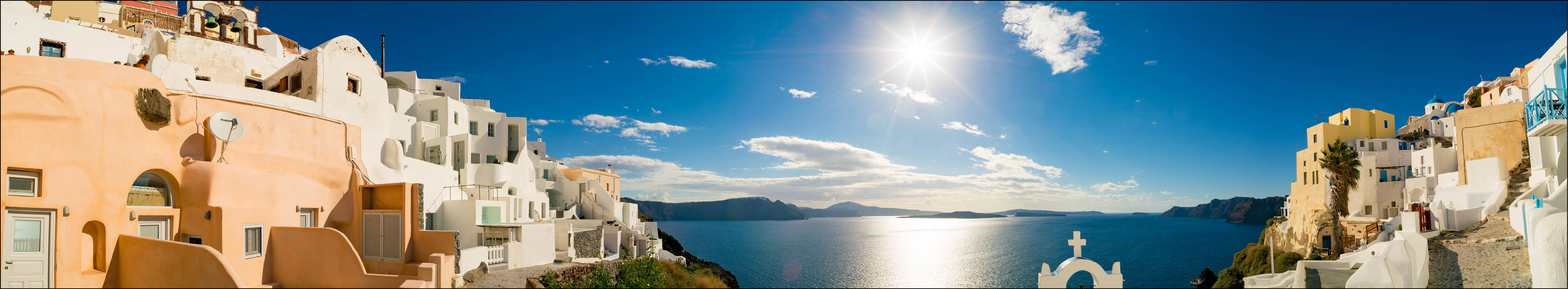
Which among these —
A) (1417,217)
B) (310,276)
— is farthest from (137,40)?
(1417,217)

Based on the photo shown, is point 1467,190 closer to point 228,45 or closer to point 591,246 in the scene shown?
point 591,246

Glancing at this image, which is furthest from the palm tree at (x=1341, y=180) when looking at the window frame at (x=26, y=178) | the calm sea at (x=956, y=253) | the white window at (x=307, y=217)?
the window frame at (x=26, y=178)

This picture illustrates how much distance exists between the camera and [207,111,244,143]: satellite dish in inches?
543

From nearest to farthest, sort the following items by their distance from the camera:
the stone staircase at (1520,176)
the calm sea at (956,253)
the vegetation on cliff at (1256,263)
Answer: the stone staircase at (1520,176) → the vegetation on cliff at (1256,263) → the calm sea at (956,253)

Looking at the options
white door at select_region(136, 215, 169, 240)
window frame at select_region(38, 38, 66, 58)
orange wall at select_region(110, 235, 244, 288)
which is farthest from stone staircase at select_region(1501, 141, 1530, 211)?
window frame at select_region(38, 38, 66, 58)

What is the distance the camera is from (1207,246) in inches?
3199

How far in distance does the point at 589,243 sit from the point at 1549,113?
25993mm

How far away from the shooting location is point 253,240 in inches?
549

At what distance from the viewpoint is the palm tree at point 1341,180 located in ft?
109

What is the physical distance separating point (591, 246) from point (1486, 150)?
32.4m

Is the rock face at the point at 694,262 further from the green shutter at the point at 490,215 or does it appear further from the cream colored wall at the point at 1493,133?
the cream colored wall at the point at 1493,133

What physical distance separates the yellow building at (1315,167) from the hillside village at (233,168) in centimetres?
3655

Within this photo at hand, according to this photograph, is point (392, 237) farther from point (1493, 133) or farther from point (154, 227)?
point (1493, 133)

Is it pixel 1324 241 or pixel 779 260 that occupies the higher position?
pixel 1324 241
